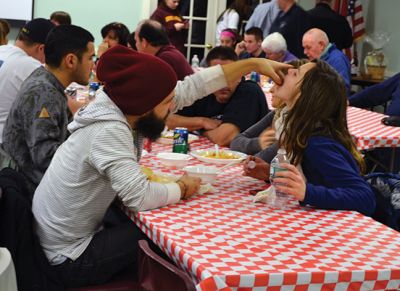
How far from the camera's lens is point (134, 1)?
9.35 m

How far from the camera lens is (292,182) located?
227 cm

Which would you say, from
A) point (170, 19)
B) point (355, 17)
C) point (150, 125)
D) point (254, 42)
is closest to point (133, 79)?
point (150, 125)

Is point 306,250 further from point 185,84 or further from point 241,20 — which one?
point 241,20

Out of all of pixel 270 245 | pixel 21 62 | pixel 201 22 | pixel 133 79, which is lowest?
pixel 270 245

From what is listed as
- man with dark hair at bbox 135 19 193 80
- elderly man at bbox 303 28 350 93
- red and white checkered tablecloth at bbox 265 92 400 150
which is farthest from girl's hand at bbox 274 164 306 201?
elderly man at bbox 303 28 350 93

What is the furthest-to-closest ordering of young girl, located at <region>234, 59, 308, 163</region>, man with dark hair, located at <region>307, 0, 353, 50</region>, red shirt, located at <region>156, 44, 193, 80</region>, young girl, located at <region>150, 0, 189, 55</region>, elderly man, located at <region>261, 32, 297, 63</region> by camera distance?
young girl, located at <region>150, 0, 189, 55</region> → man with dark hair, located at <region>307, 0, 353, 50</region> → elderly man, located at <region>261, 32, 297, 63</region> → red shirt, located at <region>156, 44, 193, 80</region> → young girl, located at <region>234, 59, 308, 163</region>

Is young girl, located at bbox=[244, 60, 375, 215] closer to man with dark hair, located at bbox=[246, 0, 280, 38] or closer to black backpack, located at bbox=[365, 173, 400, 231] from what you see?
black backpack, located at bbox=[365, 173, 400, 231]

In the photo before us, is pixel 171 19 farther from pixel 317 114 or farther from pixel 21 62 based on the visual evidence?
pixel 317 114

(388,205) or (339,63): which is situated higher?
(339,63)

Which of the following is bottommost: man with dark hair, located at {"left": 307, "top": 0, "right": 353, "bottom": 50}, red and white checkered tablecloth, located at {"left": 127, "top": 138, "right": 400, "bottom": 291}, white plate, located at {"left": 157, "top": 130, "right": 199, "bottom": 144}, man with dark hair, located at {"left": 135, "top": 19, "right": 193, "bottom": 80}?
red and white checkered tablecloth, located at {"left": 127, "top": 138, "right": 400, "bottom": 291}

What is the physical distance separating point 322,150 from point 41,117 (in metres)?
1.33

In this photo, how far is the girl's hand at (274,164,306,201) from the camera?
2.27 meters

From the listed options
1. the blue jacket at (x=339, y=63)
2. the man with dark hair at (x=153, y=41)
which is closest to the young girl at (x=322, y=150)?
the man with dark hair at (x=153, y=41)

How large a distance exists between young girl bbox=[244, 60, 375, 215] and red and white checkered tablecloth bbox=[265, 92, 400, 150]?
1.55 meters
